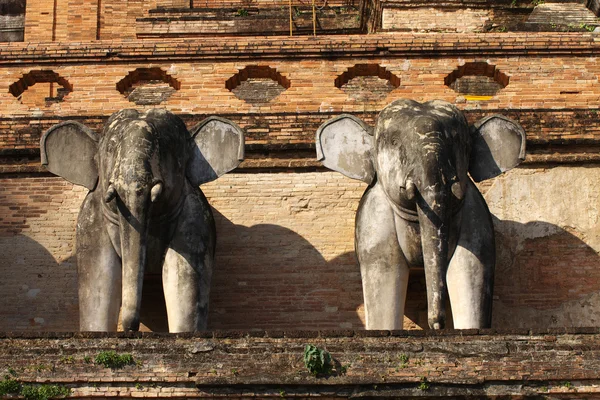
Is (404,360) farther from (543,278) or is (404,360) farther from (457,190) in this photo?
(543,278)

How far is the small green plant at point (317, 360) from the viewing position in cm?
1270

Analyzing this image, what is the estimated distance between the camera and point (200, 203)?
14.9 meters

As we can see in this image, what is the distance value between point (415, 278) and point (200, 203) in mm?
2126

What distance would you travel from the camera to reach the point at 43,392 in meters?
12.7

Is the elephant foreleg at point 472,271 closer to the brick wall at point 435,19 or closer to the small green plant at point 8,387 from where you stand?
the small green plant at point 8,387

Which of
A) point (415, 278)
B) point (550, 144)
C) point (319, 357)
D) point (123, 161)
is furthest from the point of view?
point (550, 144)

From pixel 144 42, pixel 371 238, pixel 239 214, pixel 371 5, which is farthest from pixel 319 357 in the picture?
pixel 371 5

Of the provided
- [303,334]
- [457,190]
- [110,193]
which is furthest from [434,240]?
[110,193]

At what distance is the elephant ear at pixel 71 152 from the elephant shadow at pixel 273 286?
116cm

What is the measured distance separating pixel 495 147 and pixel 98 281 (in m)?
3.68

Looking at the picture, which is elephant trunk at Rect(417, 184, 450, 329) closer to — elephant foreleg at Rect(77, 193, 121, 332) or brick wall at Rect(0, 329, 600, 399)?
brick wall at Rect(0, 329, 600, 399)

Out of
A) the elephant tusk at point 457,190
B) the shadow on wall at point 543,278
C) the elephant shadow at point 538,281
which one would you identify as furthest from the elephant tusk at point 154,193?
the shadow on wall at point 543,278

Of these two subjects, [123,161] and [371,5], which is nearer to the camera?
[123,161]

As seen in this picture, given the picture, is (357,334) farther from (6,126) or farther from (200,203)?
(6,126)
